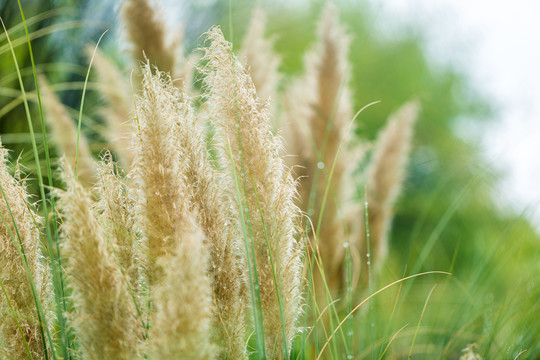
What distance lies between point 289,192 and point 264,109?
22 centimetres

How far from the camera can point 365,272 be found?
Result: 247 centimetres

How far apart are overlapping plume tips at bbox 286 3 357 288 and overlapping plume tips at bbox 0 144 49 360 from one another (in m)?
1.28

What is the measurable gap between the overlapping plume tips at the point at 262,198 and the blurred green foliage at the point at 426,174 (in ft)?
1.22

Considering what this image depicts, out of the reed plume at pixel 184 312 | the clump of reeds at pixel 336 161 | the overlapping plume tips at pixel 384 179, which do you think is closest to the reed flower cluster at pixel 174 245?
the reed plume at pixel 184 312

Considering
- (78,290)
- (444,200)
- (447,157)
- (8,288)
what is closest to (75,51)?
(8,288)

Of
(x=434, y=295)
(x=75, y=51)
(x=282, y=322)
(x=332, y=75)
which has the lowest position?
(x=434, y=295)

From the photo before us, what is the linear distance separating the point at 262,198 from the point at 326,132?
1094 millimetres

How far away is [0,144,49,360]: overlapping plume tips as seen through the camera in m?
1.16

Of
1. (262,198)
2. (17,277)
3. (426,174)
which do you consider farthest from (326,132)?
(426,174)

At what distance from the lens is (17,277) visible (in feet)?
3.90

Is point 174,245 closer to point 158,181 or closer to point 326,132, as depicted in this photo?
point 158,181

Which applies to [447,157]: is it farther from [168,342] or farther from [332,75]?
[168,342]

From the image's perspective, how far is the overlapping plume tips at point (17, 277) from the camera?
116cm

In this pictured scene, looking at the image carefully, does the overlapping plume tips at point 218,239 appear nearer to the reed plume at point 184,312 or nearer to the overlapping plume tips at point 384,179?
the reed plume at point 184,312
